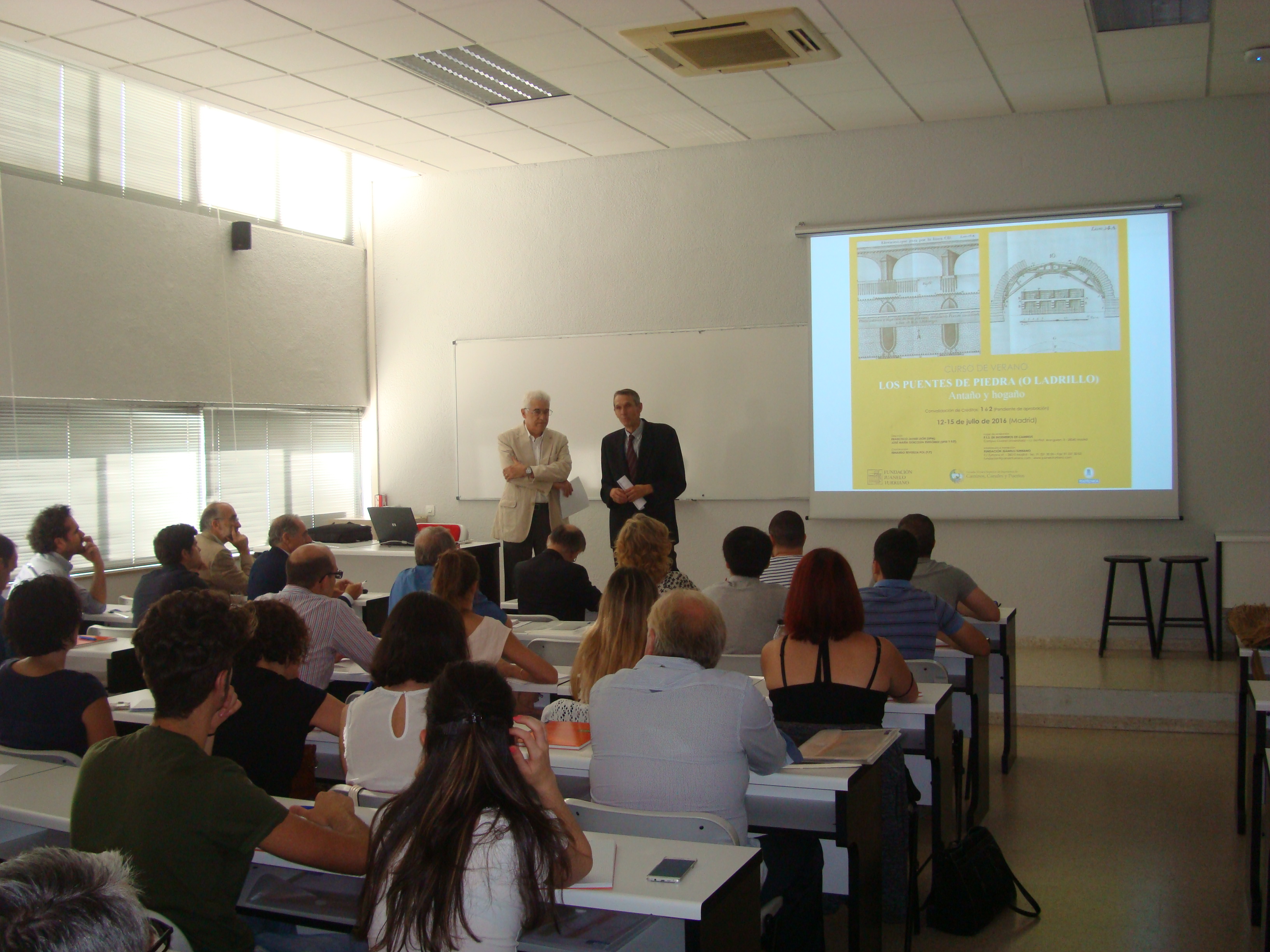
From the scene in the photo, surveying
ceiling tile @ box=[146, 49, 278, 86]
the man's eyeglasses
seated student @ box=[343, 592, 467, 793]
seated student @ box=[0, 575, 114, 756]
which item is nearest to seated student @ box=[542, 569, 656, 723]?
seated student @ box=[343, 592, 467, 793]

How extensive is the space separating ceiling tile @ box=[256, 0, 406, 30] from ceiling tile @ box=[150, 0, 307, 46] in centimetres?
8

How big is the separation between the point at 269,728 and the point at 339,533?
17.3 ft

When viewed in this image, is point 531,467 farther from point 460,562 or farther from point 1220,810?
point 1220,810

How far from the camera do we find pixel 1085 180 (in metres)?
6.79

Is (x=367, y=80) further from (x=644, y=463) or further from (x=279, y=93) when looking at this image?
(x=644, y=463)

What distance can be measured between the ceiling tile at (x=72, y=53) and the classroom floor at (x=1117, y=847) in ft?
17.2

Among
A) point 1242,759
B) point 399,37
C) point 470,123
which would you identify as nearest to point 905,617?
point 1242,759

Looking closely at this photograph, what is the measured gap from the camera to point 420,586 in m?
4.52

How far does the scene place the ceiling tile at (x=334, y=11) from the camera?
4.98 metres

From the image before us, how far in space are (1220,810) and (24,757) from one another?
4.20 metres

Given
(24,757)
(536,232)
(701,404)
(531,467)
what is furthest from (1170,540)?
(24,757)

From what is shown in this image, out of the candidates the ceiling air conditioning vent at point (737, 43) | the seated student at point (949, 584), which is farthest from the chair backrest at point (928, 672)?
the ceiling air conditioning vent at point (737, 43)

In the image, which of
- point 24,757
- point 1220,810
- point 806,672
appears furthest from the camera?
point 1220,810

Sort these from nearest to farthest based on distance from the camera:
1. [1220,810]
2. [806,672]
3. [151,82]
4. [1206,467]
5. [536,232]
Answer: [806,672], [1220,810], [151,82], [1206,467], [536,232]
